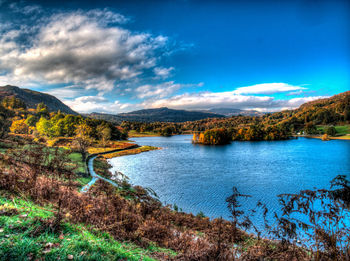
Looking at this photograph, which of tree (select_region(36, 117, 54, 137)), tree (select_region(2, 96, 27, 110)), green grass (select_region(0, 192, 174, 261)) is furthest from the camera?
tree (select_region(2, 96, 27, 110))

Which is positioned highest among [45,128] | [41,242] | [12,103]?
[12,103]

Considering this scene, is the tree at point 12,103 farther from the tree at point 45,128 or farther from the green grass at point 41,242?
the green grass at point 41,242

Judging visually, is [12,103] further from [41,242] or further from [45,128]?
[41,242]

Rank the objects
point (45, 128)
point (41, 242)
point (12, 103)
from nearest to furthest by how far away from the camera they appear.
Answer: point (41, 242), point (45, 128), point (12, 103)

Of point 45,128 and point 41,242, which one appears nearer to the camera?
point 41,242

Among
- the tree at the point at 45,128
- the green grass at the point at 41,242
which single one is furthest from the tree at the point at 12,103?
the green grass at the point at 41,242

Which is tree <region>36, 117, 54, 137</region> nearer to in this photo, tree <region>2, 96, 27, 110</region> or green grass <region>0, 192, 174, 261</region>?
tree <region>2, 96, 27, 110</region>

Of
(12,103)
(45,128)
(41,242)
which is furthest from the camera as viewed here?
(12,103)

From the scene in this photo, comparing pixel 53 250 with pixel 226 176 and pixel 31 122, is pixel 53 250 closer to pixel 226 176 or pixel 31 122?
pixel 226 176

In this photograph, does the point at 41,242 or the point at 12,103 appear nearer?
the point at 41,242

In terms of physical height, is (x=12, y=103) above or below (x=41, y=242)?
above

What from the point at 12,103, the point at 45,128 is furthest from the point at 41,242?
the point at 12,103

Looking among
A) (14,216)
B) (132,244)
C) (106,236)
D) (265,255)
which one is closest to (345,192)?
(265,255)

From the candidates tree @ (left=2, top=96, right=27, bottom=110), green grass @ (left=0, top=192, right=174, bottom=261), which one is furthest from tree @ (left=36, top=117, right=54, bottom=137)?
green grass @ (left=0, top=192, right=174, bottom=261)
